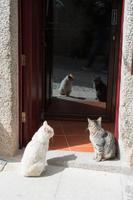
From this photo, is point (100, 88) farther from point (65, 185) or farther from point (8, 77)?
point (65, 185)

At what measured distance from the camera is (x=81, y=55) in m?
5.92

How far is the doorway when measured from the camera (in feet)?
18.6

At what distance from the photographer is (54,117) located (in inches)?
243

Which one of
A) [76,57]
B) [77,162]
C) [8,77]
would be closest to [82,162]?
[77,162]

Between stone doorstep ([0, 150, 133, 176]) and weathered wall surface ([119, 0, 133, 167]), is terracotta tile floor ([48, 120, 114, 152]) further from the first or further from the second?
weathered wall surface ([119, 0, 133, 167])

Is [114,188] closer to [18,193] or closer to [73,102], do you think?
[18,193]

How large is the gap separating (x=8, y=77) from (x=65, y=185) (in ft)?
4.48

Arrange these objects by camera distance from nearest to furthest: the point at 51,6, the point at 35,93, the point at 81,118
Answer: the point at 35,93 < the point at 51,6 < the point at 81,118

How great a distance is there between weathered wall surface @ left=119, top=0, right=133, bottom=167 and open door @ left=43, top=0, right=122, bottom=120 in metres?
1.46

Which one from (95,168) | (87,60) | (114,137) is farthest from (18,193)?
(87,60)

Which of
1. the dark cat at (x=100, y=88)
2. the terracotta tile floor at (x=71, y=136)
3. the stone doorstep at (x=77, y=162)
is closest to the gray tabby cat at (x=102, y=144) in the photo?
the stone doorstep at (x=77, y=162)

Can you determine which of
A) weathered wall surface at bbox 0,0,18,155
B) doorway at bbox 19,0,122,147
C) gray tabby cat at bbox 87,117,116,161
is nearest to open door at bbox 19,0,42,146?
doorway at bbox 19,0,122,147

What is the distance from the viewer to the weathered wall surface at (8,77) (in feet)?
14.6

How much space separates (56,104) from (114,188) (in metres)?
2.25
